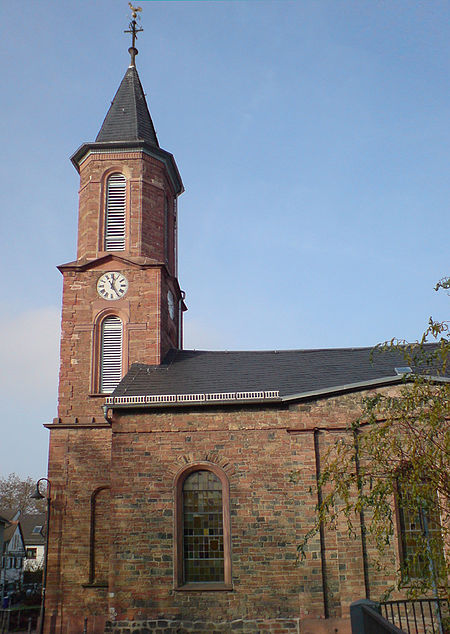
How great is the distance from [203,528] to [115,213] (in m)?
12.3

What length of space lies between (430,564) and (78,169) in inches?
826

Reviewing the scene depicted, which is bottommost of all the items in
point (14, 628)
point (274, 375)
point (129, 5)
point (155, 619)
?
point (14, 628)

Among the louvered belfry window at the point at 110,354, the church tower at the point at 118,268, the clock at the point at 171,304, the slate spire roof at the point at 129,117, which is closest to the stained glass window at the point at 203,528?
the church tower at the point at 118,268

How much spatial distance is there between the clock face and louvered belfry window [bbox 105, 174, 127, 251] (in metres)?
1.16

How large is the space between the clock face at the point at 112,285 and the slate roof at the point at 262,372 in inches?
111

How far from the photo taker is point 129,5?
2750cm

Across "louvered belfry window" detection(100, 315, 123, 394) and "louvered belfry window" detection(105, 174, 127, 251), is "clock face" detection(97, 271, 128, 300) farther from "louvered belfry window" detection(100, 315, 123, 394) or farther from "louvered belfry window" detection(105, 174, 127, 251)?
"louvered belfry window" detection(105, 174, 127, 251)

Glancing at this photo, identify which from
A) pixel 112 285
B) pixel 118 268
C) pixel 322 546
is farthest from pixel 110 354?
pixel 322 546

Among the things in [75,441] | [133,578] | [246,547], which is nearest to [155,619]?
[133,578]

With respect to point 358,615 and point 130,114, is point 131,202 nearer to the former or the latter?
point 130,114

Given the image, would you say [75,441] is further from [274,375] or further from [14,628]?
[14,628]

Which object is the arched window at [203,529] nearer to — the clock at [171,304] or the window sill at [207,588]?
the window sill at [207,588]

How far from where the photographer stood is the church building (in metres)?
15.5

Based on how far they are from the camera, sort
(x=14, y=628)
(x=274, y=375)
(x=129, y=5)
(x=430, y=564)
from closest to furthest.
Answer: (x=430, y=564), (x=274, y=375), (x=14, y=628), (x=129, y=5)
